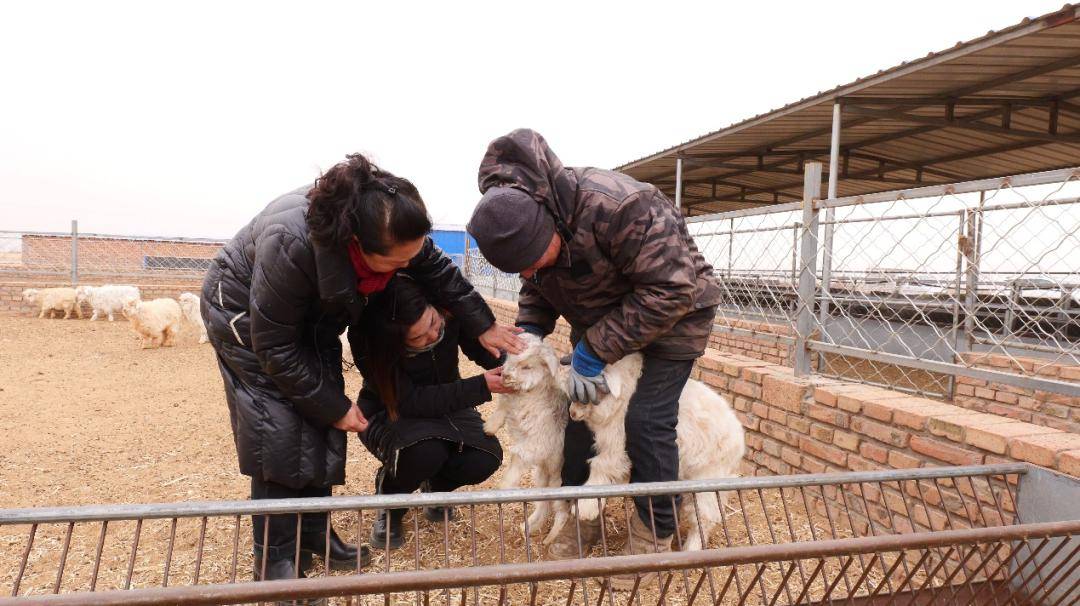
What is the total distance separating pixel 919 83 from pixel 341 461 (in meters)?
6.13

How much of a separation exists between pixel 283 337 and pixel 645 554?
4.97 feet

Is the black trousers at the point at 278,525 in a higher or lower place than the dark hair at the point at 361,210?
lower

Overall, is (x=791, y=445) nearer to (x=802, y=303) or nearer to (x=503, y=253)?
(x=802, y=303)

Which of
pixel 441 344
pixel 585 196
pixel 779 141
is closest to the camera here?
pixel 585 196

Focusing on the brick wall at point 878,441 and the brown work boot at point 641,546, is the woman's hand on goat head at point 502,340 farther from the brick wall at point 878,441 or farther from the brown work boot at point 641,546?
the brick wall at point 878,441

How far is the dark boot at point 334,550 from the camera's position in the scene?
261 centimetres

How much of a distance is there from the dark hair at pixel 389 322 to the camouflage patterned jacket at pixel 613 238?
0.64m

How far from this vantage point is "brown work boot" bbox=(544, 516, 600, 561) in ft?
9.25

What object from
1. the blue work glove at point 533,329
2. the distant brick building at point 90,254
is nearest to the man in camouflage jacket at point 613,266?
the blue work glove at point 533,329

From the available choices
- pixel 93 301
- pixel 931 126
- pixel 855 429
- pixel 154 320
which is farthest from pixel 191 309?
pixel 931 126

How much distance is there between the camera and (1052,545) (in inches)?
87.2

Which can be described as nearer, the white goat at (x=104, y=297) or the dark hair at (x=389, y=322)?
the dark hair at (x=389, y=322)

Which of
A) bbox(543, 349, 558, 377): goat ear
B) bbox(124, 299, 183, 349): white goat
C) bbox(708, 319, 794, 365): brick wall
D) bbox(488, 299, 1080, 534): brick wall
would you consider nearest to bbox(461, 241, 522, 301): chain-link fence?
bbox(708, 319, 794, 365): brick wall

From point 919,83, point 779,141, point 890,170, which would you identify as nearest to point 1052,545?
point 919,83
